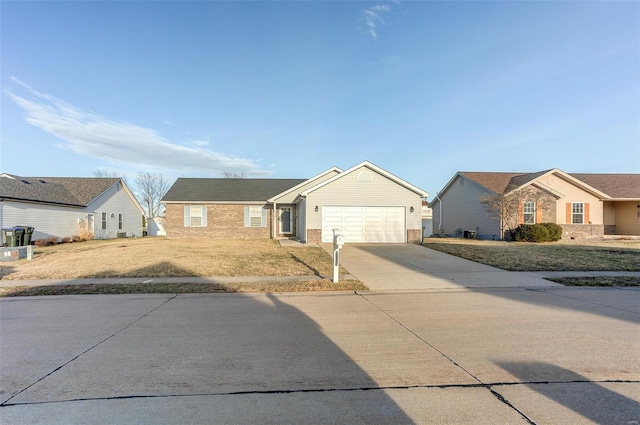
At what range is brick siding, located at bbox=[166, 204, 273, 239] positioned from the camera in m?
25.5

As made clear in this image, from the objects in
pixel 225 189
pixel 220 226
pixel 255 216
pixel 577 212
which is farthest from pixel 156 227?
pixel 577 212

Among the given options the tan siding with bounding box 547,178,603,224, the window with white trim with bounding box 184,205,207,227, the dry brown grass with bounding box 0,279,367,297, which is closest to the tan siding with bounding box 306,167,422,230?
the window with white trim with bounding box 184,205,207,227

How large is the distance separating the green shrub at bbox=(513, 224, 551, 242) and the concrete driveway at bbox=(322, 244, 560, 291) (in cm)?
972

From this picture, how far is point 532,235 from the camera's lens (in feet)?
71.5

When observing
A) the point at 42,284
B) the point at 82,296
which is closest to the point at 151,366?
the point at 82,296

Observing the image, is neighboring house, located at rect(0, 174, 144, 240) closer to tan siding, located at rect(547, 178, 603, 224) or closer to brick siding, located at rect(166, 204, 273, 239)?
brick siding, located at rect(166, 204, 273, 239)

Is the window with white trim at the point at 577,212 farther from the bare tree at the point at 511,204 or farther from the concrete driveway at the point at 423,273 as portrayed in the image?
the concrete driveway at the point at 423,273

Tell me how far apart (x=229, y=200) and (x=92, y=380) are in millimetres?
22285

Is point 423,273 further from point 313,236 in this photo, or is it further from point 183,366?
point 313,236

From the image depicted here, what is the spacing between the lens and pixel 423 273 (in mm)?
11102

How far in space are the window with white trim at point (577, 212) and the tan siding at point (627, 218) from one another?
198 inches

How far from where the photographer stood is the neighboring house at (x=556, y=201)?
77.6 ft

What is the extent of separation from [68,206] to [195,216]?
9.12 metres

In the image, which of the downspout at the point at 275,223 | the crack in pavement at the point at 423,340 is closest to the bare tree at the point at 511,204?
the downspout at the point at 275,223
